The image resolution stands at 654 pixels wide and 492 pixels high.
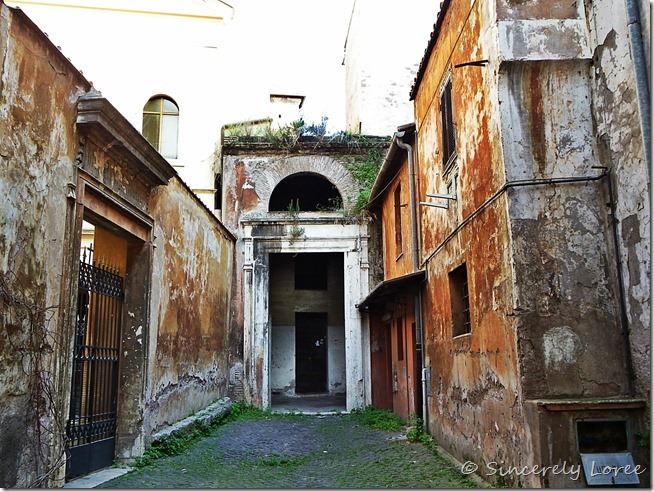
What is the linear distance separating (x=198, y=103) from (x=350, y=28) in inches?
360

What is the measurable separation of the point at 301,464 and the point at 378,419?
14.7 ft

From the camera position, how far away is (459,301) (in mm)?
7957

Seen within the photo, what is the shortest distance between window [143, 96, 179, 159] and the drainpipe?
12617 mm

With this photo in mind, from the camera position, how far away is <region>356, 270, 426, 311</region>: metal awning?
9609 millimetres

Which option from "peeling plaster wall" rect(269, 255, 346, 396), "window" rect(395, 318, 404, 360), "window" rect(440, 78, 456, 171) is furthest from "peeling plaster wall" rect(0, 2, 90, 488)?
"peeling plaster wall" rect(269, 255, 346, 396)

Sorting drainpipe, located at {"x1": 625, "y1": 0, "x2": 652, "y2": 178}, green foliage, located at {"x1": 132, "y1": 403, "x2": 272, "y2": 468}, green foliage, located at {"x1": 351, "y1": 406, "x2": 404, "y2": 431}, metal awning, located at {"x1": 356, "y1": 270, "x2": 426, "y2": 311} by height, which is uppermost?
drainpipe, located at {"x1": 625, "y1": 0, "x2": 652, "y2": 178}

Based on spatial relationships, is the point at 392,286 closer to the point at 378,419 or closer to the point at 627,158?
the point at 378,419

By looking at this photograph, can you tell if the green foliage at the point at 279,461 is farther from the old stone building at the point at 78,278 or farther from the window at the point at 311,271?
the window at the point at 311,271

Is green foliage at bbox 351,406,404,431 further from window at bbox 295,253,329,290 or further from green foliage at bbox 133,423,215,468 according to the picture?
window at bbox 295,253,329,290

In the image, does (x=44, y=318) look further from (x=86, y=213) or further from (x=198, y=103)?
(x=198, y=103)

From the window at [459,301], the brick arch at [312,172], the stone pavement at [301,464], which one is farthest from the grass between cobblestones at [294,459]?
the brick arch at [312,172]

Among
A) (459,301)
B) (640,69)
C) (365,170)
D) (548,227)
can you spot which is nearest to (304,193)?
(365,170)

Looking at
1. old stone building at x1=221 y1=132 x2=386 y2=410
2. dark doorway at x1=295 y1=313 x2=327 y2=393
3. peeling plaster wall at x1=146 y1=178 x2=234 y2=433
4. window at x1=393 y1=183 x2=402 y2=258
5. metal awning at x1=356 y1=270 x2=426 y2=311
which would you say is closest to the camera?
peeling plaster wall at x1=146 y1=178 x2=234 y2=433

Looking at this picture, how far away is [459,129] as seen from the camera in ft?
24.2
